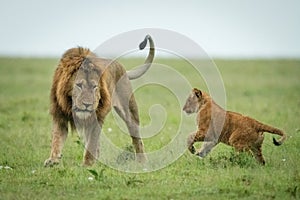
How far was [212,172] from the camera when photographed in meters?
8.77

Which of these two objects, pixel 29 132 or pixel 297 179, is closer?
pixel 297 179

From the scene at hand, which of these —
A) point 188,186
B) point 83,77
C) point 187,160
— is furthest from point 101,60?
point 188,186

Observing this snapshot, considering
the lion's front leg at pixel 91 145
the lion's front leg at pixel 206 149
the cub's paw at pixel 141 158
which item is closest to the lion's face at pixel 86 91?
the lion's front leg at pixel 91 145

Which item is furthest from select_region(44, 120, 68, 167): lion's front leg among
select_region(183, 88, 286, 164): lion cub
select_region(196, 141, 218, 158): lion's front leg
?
select_region(196, 141, 218, 158): lion's front leg

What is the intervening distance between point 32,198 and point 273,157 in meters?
3.48

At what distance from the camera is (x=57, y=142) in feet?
31.3

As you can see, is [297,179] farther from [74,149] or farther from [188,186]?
[74,149]

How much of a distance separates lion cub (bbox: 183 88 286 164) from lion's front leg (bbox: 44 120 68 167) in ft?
5.30

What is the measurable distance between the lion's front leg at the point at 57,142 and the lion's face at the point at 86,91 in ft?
1.72

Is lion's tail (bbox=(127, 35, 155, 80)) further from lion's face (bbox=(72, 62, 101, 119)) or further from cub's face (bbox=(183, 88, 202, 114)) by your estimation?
lion's face (bbox=(72, 62, 101, 119))

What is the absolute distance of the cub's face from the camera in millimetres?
10023

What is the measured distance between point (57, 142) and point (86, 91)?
0.91 meters

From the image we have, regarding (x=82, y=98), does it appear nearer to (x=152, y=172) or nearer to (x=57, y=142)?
(x=57, y=142)

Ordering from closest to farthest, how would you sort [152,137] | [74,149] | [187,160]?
[187,160], [74,149], [152,137]
